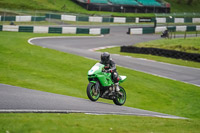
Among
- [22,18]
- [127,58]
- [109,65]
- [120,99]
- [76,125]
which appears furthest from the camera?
[22,18]

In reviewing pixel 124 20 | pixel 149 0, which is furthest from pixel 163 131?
pixel 149 0

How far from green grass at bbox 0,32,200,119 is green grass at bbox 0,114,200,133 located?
5020 millimetres

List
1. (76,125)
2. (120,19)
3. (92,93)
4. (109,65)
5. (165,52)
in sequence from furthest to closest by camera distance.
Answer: (120,19)
(165,52)
(109,65)
(92,93)
(76,125)

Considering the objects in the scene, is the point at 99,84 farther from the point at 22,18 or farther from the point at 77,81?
the point at 22,18

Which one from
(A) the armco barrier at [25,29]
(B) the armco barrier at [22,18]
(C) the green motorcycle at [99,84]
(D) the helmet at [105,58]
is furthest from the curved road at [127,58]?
(B) the armco barrier at [22,18]

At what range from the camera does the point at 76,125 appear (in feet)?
25.2

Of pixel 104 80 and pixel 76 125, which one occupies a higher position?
pixel 104 80

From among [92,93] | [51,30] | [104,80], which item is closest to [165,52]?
[51,30]

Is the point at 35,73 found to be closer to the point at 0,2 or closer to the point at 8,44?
the point at 8,44

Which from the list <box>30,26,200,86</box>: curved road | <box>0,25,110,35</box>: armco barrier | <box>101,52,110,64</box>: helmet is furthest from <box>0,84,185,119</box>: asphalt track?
<box>0,25,110,35</box>: armco barrier

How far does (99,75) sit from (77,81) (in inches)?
212

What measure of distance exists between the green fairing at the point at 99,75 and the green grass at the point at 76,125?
2.62 meters

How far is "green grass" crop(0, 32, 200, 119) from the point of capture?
14.9 meters

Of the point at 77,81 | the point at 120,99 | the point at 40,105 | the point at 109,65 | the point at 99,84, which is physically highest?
the point at 109,65
